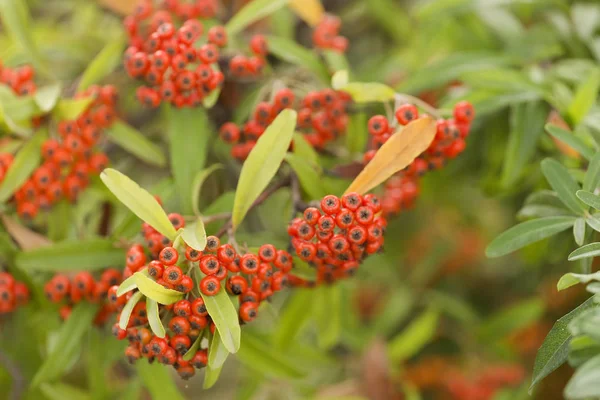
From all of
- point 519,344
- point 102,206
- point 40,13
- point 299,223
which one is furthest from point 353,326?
point 40,13

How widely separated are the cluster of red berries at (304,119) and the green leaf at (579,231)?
18.6 inches

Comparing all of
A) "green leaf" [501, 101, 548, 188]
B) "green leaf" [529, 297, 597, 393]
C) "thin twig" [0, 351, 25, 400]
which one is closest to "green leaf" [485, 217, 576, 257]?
"green leaf" [529, 297, 597, 393]

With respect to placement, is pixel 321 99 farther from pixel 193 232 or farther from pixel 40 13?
pixel 40 13

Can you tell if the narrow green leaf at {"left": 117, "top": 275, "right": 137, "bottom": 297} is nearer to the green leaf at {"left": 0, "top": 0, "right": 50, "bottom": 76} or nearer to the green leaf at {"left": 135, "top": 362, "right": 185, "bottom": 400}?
the green leaf at {"left": 135, "top": 362, "right": 185, "bottom": 400}

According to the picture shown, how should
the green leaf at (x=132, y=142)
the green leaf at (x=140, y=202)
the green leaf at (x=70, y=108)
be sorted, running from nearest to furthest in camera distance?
the green leaf at (x=140, y=202) → the green leaf at (x=70, y=108) → the green leaf at (x=132, y=142)

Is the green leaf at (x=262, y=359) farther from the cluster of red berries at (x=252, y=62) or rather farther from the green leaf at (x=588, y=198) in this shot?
the green leaf at (x=588, y=198)

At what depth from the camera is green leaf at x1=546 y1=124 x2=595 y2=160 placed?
1.05m

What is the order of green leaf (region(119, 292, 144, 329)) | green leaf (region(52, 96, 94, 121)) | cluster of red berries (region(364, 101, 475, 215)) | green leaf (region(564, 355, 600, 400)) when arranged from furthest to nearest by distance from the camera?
1. green leaf (region(52, 96, 94, 121))
2. cluster of red berries (region(364, 101, 475, 215))
3. green leaf (region(119, 292, 144, 329))
4. green leaf (region(564, 355, 600, 400))

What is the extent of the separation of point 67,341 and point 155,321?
381 mm

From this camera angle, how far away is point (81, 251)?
1.11m

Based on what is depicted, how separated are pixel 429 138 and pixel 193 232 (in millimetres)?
402

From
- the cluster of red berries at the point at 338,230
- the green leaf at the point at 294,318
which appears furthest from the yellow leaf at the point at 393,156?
the green leaf at the point at 294,318

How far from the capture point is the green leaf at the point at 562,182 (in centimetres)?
98

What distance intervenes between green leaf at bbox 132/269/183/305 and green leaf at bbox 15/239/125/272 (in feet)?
0.88
